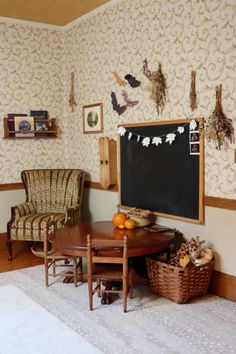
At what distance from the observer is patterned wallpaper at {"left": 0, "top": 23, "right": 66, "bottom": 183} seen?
16.7 feet

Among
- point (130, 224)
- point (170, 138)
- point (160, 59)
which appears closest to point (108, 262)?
point (130, 224)

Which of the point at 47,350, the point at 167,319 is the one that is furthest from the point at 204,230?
the point at 47,350

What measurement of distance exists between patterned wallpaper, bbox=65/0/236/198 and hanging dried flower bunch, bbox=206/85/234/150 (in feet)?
0.17

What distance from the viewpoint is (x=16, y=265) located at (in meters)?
4.40

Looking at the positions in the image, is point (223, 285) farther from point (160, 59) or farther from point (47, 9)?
point (47, 9)

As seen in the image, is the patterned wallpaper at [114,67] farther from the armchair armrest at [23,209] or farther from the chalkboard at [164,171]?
the armchair armrest at [23,209]

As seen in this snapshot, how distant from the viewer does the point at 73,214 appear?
15.2 ft

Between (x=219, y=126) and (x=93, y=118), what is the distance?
2058mm

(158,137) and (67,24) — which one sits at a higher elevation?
(67,24)

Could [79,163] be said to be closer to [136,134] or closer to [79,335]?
[136,134]

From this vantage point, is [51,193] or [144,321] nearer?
[144,321]

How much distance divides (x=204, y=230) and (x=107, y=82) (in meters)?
2.12

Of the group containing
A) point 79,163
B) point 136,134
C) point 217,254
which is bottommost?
point 217,254

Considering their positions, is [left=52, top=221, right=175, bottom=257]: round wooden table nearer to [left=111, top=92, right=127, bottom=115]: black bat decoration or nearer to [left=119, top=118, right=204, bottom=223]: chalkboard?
[left=119, top=118, right=204, bottom=223]: chalkboard
